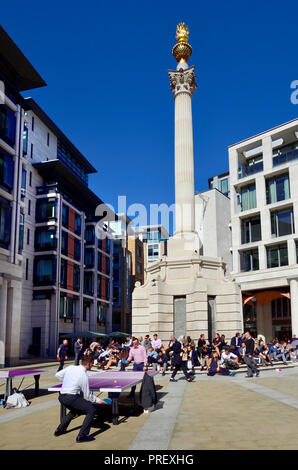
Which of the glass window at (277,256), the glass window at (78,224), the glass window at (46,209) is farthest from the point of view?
the glass window at (78,224)

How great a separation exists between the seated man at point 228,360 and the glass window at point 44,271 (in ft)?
115

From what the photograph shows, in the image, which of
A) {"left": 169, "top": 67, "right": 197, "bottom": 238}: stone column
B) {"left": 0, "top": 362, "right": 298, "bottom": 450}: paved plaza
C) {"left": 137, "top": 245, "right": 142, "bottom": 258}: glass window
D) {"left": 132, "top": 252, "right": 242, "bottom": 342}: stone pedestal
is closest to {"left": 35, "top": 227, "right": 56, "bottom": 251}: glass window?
{"left": 169, "top": 67, "right": 197, "bottom": 238}: stone column

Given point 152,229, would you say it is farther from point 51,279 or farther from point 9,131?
point 9,131

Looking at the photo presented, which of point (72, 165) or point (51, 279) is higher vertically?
point (72, 165)

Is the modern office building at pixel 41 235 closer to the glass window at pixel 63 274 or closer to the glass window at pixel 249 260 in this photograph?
the glass window at pixel 63 274

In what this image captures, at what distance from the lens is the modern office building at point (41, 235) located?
34406mm

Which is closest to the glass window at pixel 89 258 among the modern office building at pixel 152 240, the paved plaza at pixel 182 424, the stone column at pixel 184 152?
the modern office building at pixel 152 240

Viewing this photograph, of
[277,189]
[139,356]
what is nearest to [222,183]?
[277,189]

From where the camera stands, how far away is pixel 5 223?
3359 cm

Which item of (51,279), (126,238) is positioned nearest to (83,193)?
(51,279)

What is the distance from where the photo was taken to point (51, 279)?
52.0m

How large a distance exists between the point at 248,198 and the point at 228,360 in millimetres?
30149

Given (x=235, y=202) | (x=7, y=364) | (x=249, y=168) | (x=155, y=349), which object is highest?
(x=249, y=168)

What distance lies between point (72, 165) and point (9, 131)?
106 ft
